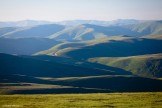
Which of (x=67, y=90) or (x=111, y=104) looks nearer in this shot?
(x=111, y=104)

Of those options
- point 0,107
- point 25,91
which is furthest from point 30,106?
point 25,91

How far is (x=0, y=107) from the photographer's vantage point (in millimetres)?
43844

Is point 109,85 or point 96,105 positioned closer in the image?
point 96,105

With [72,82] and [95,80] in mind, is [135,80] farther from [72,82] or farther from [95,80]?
[72,82]

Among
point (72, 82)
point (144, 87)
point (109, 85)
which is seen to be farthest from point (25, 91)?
point (144, 87)

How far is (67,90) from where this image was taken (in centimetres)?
13012

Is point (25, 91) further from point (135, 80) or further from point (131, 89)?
point (135, 80)

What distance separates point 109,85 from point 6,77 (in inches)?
2712

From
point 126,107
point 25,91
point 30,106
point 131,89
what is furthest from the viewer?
point 131,89

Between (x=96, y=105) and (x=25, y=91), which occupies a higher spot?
(x=96, y=105)

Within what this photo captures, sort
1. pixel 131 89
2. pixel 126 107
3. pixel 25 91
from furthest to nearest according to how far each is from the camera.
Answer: pixel 131 89 → pixel 25 91 → pixel 126 107

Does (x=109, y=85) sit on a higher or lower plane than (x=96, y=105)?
lower

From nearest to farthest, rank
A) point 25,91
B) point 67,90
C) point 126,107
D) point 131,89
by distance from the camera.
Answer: point 126,107
point 25,91
point 67,90
point 131,89

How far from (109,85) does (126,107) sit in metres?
142
